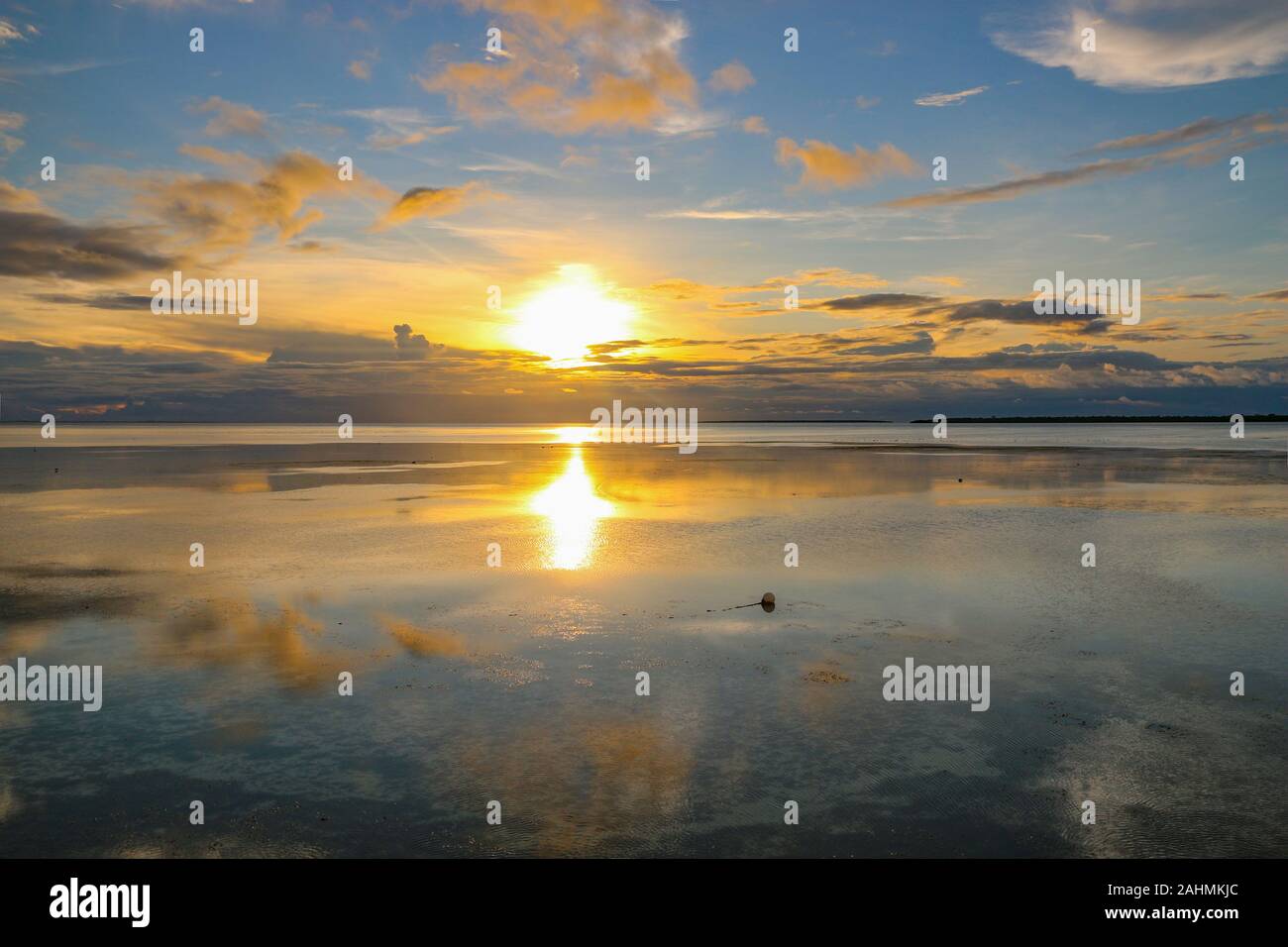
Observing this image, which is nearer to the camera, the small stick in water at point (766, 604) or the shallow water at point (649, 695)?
the shallow water at point (649, 695)

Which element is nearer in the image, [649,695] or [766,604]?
[649,695]

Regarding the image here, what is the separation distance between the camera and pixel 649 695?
1073cm

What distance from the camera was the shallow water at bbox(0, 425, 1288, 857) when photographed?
7.40 metres

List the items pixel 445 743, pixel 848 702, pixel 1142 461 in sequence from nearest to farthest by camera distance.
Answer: pixel 445 743 → pixel 848 702 → pixel 1142 461

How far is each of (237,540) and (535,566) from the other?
30.2 ft

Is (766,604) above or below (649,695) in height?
above

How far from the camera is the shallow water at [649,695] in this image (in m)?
7.40
